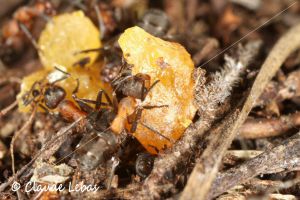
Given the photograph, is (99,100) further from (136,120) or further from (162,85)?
(162,85)

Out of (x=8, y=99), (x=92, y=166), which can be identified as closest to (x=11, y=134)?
(x=8, y=99)

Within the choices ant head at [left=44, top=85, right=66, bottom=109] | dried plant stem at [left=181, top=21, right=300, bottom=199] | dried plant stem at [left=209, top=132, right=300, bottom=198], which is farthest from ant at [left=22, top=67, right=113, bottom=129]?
dried plant stem at [left=209, top=132, right=300, bottom=198]

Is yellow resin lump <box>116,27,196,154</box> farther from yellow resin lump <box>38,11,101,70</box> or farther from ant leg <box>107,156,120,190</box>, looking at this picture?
yellow resin lump <box>38,11,101,70</box>

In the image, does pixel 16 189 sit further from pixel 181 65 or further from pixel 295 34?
pixel 295 34

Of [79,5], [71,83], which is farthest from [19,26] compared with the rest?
[71,83]

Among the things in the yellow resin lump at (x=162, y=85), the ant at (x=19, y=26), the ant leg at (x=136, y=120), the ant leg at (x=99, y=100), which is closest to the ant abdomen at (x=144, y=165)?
the yellow resin lump at (x=162, y=85)

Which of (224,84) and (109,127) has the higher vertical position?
(224,84)
